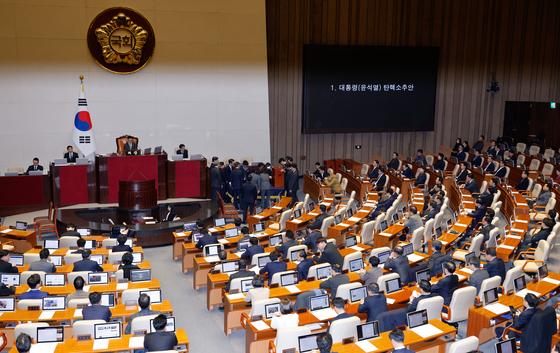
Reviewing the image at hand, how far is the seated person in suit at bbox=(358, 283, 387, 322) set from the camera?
8961 mm

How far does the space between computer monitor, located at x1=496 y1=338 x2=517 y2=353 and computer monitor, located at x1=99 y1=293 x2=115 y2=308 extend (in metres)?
5.62

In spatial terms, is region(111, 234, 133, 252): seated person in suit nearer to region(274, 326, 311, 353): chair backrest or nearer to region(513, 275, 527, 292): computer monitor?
region(274, 326, 311, 353): chair backrest

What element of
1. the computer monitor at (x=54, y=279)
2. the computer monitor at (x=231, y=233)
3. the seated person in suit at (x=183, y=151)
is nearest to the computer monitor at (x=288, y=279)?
the computer monitor at (x=54, y=279)

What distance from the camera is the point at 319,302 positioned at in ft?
30.0

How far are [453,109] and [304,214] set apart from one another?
1295 cm

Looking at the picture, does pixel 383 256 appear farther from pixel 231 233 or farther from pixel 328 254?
pixel 231 233

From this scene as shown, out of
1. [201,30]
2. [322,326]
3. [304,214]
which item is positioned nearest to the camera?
[322,326]

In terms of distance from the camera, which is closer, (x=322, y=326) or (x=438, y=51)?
(x=322, y=326)

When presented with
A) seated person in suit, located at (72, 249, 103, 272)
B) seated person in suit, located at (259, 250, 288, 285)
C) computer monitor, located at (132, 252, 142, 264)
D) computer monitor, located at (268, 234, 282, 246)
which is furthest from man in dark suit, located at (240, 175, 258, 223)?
seated person in suit, located at (72, 249, 103, 272)

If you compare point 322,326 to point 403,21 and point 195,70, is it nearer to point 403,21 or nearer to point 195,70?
point 195,70

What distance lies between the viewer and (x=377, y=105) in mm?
24375

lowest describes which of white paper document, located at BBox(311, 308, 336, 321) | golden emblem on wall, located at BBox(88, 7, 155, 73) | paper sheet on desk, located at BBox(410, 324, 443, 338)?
paper sheet on desk, located at BBox(410, 324, 443, 338)

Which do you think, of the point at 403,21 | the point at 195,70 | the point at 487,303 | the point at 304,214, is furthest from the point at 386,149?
the point at 487,303

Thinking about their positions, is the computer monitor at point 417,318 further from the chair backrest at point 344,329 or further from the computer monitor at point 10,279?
the computer monitor at point 10,279
